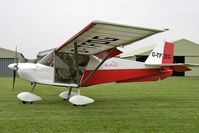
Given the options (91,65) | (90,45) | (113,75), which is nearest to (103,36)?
(90,45)

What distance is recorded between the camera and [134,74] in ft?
36.8

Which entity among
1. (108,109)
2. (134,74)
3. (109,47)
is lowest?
(108,109)

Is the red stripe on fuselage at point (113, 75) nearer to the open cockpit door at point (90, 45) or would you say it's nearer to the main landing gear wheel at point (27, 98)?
the open cockpit door at point (90, 45)

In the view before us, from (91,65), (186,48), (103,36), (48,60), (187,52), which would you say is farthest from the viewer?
(186,48)

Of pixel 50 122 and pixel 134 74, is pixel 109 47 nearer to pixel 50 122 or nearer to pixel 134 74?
pixel 134 74

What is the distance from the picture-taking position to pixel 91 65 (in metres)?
10.3

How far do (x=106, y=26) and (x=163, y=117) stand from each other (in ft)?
8.58

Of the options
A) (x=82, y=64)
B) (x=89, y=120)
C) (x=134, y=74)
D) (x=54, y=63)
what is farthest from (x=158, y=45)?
(x=89, y=120)

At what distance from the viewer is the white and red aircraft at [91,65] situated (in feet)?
25.1

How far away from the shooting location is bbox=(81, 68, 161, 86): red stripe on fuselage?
34.1 feet

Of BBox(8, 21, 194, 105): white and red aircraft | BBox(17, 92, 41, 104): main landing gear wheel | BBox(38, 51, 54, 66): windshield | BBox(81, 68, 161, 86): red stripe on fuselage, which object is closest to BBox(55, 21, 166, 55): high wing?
BBox(8, 21, 194, 105): white and red aircraft

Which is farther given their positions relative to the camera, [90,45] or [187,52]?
[187,52]

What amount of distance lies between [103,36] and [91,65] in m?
2.91

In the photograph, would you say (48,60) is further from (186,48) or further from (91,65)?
(186,48)
